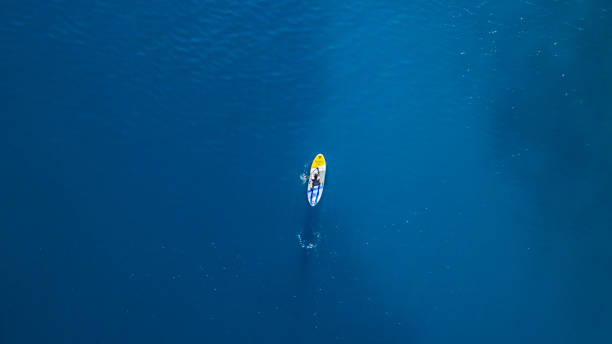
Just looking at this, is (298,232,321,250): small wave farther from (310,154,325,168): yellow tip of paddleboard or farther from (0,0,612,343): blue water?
(310,154,325,168): yellow tip of paddleboard

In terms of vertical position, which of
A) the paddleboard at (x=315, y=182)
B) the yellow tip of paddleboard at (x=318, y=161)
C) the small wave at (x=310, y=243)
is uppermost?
the yellow tip of paddleboard at (x=318, y=161)

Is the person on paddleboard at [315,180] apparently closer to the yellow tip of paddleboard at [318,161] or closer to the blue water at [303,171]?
the yellow tip of paddleboard at [318,161]

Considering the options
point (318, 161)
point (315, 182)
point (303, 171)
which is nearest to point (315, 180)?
point (315, 182)

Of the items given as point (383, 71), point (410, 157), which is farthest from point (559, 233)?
point (383, 71)

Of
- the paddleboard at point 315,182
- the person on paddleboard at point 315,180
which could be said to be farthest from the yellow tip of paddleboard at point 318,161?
the person on paddleboard at point 315,180

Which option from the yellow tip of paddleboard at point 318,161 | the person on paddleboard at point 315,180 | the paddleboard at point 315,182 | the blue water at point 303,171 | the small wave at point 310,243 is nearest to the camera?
the blue water at point 303,171

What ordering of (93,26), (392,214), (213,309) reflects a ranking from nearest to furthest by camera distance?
(213,309) < (392,214) < (93,26)

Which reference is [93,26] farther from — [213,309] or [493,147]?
[493,147]
